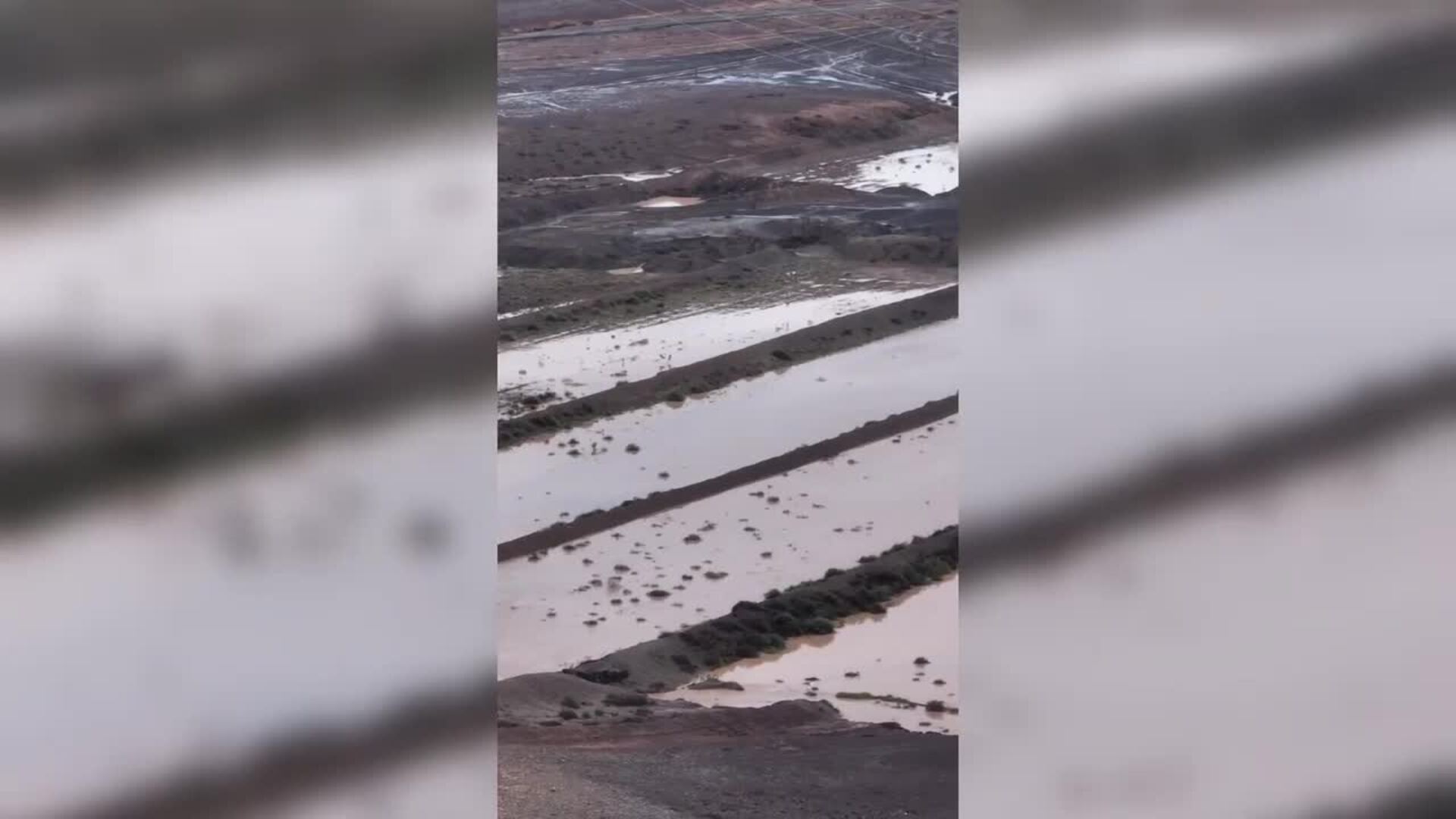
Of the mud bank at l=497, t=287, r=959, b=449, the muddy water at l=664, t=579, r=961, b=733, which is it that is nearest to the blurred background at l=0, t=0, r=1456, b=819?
the muddy water at l=664, t=579, r=961, b=733

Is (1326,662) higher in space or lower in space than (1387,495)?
lower

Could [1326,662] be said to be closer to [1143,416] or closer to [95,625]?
[1143,416]

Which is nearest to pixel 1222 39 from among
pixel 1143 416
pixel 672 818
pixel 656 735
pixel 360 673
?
pixel 1143 416

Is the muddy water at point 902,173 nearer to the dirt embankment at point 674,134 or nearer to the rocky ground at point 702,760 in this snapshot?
the dirt embankment at point 674,134

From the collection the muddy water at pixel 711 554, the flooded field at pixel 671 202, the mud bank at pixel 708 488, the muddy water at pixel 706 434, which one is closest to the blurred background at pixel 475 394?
the muddy water at pixel 711 554

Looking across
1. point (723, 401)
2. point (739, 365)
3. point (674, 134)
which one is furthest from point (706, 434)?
point (674, 134)

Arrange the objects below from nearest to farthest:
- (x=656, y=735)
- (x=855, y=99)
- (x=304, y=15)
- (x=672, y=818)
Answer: (x=304, y=15) < (x=672, y=818) < (x=656, y=735) < (x=855, y=99)

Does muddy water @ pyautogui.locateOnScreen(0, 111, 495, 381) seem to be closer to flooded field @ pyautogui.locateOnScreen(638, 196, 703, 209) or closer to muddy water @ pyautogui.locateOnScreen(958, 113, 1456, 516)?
muddy water @ pyautogui.locateOnScreen(958, 113, 1456, 516)
